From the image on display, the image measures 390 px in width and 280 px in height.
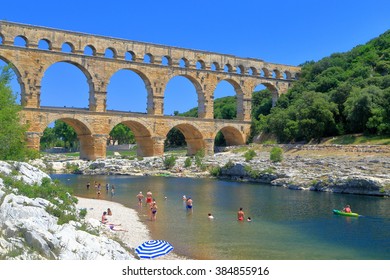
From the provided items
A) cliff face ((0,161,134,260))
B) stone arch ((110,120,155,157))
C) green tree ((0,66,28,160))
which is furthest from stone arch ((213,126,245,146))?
cliff face ((0,161,134,260))

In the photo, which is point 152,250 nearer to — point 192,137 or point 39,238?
point 39,238

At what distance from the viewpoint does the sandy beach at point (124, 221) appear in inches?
525

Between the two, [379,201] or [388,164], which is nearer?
[379,201]

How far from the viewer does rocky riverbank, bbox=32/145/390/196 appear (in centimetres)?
2616

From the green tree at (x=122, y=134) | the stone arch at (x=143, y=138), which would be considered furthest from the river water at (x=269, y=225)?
the green tree at (x=122, y=134)

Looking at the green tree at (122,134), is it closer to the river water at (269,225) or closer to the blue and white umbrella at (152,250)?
the river water at (269,225)

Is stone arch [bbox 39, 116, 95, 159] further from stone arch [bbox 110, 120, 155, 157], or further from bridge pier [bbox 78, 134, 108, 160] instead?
stone arch [bbox 110, 120, 155, 157]

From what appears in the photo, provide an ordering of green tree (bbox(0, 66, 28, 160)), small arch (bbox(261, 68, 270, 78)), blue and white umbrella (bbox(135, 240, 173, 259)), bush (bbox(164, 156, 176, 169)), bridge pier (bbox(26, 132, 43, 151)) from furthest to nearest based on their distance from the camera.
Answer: small arch (bbox(261, 68, 270, 78))
bush (bbox(164, 156, 176, 169))
bridge pier (bbox(26, 132, 43, 151))
green tree (bbox(0, 66, 28, 160))
blue and white umbrella (bbox(135, 240, 173, 259))

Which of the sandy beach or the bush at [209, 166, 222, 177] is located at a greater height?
the bush at [209, 166, 222, 177]

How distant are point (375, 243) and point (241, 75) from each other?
1530 inches

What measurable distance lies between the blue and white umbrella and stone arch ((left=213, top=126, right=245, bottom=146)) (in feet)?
126

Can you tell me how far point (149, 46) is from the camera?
1788 inches

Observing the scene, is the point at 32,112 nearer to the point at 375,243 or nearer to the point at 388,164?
the point at 388,164
